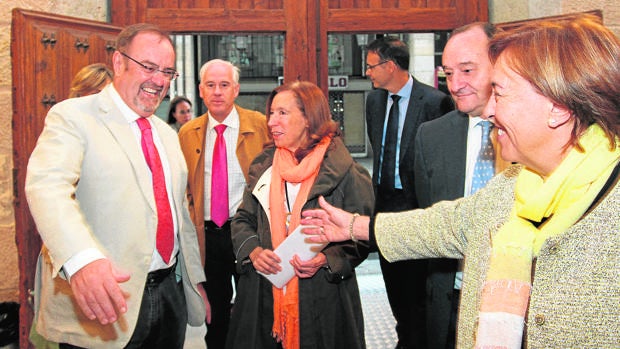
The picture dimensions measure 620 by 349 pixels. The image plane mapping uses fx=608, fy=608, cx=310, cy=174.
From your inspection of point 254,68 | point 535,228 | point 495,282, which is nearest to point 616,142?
point 535,228

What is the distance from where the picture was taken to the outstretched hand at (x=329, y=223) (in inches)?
78.0

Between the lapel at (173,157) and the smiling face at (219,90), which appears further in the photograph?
the smiling face at (219,90)

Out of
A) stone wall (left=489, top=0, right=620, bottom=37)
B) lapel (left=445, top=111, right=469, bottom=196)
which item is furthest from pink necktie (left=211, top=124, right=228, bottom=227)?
stone wall (left=489, top=0, right=620, bottom=37)

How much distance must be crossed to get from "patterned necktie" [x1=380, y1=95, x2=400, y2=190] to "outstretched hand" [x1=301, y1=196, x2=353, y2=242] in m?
2.14

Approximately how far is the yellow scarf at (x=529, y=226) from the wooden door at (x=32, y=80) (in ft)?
7.80

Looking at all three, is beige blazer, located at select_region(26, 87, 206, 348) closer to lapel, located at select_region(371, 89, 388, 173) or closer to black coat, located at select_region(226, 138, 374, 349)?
black coat, located at select_region(226, 138, 374, 349)

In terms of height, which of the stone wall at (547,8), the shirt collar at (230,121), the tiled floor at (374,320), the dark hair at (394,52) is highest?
the stone wall at (547,8)

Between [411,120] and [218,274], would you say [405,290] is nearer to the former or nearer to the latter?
[411,120]

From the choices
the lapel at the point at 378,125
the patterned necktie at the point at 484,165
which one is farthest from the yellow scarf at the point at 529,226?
the lapel at the point at 378,125

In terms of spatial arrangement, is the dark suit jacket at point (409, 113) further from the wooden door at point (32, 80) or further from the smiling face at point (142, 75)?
the wooden door at point (32, 80)

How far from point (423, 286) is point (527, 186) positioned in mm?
2620

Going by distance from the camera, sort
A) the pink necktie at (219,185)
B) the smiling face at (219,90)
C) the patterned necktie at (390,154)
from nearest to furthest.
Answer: the pink necktie at (219,185) < the smiling face at (219,90) < the patterned necktie at (390,154)

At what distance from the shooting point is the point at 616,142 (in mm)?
1308

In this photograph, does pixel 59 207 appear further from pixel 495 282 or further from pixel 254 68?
pixel 254 68
